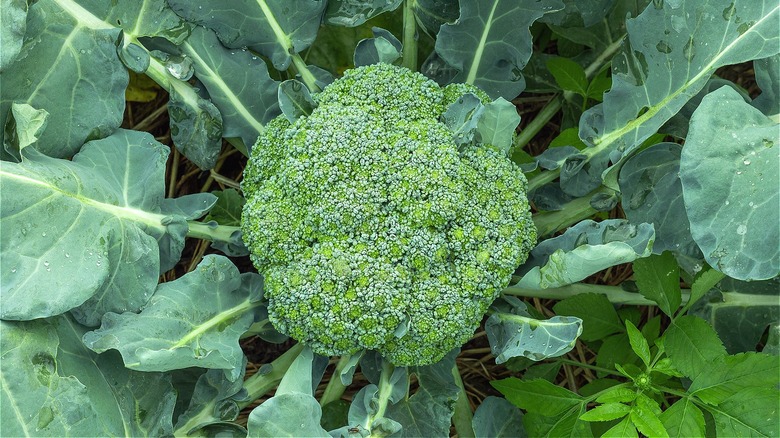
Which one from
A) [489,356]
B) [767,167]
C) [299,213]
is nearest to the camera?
[767,167]

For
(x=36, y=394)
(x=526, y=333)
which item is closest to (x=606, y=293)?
(x=526, y=333)

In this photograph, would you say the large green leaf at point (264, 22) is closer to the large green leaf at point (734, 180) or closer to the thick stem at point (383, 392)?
the thick stem at point (383, 392)

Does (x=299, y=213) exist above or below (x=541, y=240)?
above

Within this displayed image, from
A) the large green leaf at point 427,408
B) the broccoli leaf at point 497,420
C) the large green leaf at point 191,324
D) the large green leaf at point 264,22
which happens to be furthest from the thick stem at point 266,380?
the large green leaf at point 264,22

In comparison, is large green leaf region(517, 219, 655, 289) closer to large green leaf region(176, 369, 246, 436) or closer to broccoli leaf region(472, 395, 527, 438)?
broccoli leaf region(472, 395, 527, 438)

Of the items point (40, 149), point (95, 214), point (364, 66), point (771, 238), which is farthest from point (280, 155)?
point (771, 238)

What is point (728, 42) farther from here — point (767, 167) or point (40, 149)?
point (40, 149)

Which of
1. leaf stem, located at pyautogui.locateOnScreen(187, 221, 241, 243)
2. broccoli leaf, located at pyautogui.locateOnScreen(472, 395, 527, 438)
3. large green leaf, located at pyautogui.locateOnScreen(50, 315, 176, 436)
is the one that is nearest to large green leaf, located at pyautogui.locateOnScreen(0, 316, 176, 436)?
large green leaf, located at pyautogui.locateOnScreen(50, 315, 176, 436)
